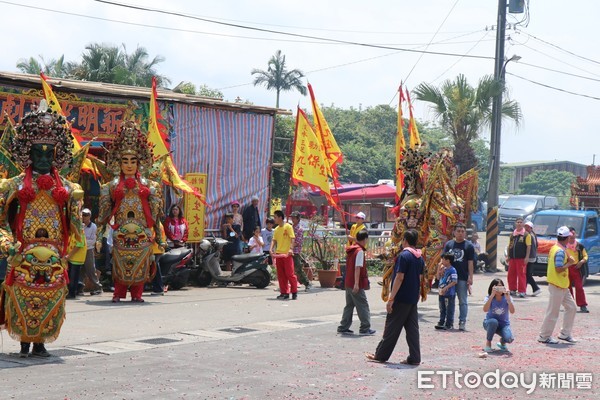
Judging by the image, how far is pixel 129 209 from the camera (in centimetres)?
1700

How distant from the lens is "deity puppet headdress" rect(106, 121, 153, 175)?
56.0 feet

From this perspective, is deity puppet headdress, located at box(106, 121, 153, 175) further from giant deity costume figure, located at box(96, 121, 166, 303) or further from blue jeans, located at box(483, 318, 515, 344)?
blue jeans, located at box(483, 318, 515, 344)

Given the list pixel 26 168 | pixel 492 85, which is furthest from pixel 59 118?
pixel 492 85

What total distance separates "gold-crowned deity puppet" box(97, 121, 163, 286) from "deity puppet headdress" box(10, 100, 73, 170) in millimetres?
5418

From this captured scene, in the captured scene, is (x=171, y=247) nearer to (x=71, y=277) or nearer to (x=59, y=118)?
(x=71, y=277)

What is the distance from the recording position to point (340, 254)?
22922mm

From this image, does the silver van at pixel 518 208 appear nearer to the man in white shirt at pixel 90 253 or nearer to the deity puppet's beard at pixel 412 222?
the deity puppet's beard at pixel 412 222

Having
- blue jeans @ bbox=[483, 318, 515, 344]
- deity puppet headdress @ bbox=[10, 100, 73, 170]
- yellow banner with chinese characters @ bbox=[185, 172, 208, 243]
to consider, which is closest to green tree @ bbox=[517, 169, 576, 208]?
yellow banner with chinese characters @ bbox=[185, 172, 208, 243]

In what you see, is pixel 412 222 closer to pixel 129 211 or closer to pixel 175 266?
pixel 129 211

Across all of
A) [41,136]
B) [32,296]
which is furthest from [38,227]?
[41,136]

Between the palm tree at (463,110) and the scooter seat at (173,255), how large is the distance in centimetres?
1355

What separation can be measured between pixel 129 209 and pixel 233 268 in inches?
159

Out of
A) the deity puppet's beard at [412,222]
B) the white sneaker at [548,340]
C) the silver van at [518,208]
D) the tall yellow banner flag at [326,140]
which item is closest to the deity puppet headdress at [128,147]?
the deity puppet's beard at [412,222]

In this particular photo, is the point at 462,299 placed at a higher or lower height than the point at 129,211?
lower
